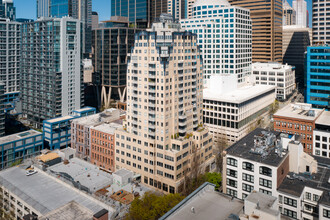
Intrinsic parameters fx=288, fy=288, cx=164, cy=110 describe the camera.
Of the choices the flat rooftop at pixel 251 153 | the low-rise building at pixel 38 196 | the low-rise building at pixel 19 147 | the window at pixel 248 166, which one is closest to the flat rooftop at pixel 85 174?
the low-rise building at pixel 38 196

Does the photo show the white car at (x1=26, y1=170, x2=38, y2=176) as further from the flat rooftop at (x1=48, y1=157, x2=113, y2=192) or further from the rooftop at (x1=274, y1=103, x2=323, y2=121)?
the rooftop at (x1=274, y1=103, x2=323, y2=121)

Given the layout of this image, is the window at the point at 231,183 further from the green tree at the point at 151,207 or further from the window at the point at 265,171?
the green tree at the point at 151,207

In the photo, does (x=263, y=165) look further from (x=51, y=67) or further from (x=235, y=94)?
(x=51, y=67)

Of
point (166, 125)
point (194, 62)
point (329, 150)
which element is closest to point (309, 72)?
point (329, 150)

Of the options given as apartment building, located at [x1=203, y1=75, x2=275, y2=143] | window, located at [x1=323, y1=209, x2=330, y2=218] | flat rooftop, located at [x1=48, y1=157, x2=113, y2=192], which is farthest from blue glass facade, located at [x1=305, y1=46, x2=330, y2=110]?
flat rooftop, located at [x1=48, y1=157, x2=113, y2=192]

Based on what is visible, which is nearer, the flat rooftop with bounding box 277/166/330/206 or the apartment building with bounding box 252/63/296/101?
the flat rooftop with bounding box 277/166/330/206

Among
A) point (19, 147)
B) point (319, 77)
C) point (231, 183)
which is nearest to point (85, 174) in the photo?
point (19, 147)
